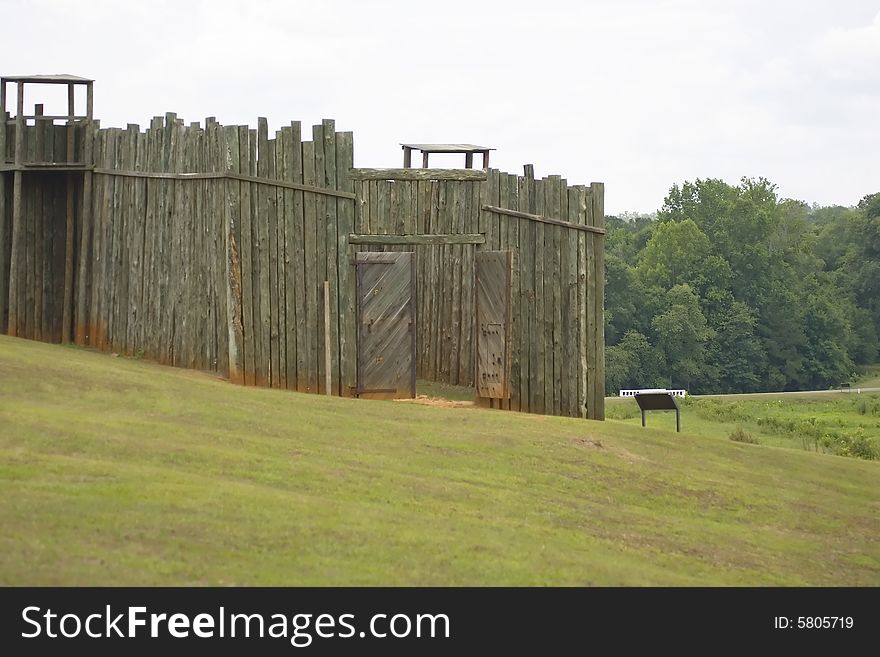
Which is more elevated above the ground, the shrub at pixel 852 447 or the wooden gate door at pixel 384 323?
the wooden gate door at pixel 384 323

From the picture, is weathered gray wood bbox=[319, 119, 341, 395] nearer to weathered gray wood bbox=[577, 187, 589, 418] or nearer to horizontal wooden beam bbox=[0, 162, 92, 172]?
weathered gray wood bbox=[577, 187, 589, 418]

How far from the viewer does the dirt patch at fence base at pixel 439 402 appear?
20.1 metres

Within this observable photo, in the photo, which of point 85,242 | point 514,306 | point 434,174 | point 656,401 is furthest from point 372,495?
point 85,242

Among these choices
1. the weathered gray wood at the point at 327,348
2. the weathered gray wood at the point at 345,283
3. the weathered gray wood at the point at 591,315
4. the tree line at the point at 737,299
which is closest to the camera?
the weathered gray wood at the point at 327,348

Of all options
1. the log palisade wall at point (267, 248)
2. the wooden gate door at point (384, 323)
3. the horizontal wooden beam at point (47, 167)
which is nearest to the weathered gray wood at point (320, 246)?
the log palisade wall at point (267, 248)

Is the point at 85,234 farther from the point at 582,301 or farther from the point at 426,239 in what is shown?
the point at 582,301

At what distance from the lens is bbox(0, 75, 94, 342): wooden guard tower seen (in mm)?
22344

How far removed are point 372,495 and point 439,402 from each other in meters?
7.58

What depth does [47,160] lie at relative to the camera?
73.9ft

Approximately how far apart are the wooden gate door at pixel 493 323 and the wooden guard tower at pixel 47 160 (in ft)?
21.8

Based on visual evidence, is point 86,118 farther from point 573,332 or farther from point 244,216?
point 573,332

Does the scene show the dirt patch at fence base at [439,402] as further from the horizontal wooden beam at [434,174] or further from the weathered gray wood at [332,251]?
the horizontal wooden beam at [434,174]

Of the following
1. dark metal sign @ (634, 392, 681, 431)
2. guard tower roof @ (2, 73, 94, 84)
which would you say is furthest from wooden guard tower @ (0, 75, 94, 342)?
dark metal sign @ (634, 392, 681, 431)
